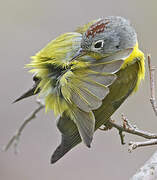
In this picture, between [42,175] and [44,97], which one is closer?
[44,97]

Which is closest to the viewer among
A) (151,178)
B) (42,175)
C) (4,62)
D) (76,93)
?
(151,178)

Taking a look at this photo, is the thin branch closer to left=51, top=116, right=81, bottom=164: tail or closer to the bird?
the bird

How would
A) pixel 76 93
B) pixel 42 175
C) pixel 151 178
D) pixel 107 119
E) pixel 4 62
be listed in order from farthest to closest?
pixel 4 62, pixel 42 175, pixel 107 119, pixel 76 93, pixel 151 178

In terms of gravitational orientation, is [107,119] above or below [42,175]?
above

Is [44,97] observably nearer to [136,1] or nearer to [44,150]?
[44,150]

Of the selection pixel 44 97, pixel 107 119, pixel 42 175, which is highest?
pixel 44 97

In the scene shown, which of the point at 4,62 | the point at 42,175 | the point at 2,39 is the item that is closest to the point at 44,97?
the point at 42,175

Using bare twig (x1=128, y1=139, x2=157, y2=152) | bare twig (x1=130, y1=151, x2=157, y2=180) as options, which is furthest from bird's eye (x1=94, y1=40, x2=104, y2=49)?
bare twig (x1=130, y1=151, x2=157, y2=180)
